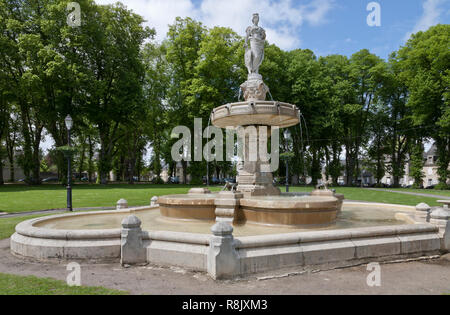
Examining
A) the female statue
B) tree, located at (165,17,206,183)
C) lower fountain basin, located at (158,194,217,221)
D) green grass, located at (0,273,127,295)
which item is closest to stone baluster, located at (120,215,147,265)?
green grass, located at (0,273,127,295)

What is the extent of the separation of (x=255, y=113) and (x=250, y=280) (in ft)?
20.2

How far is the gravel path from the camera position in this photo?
4.77m

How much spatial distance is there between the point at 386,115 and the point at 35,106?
44.0m

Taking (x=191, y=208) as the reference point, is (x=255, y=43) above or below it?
above

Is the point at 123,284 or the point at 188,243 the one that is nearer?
Result: the point at 123,284

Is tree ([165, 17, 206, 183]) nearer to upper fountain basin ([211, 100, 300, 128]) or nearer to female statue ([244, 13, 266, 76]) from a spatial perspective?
female statue ([244, 13, 266, 76])

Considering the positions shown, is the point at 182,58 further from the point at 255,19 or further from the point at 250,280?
the point at 250,280

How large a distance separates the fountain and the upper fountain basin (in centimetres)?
3

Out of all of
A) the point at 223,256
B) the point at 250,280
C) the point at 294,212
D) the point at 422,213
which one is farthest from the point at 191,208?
the point at 422,213

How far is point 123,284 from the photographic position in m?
4.96

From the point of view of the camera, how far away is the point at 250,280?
5227 mm

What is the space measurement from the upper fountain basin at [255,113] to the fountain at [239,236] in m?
0.03
